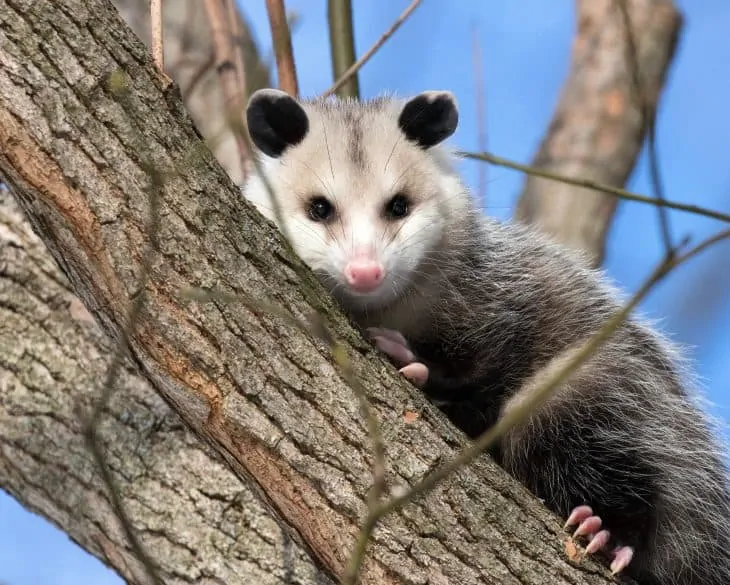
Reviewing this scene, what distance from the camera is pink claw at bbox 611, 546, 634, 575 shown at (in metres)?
1.86

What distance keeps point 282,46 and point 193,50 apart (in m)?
1.37

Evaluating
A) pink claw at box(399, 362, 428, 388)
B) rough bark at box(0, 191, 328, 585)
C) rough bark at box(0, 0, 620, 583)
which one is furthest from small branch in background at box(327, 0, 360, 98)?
rough bark at box(0, 0, 620, 583)

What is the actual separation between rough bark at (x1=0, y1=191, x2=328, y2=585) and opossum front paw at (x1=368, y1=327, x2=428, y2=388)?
1.52 feet

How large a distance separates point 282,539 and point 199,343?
0.73m

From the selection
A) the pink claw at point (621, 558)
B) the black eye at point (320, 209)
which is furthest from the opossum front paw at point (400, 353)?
the pink claw at point (621, 558)

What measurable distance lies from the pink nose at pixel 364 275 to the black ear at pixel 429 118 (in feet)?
1.68

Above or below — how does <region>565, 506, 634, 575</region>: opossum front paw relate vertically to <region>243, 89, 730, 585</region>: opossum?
below

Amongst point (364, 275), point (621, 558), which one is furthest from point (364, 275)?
point (621, 558)

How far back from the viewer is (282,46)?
2639 mm

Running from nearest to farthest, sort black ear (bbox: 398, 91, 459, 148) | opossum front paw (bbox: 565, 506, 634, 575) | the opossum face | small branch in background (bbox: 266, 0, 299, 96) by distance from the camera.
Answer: opossum front paw (bbox: 565, 506, 634, 575), the opossum face, black ear (bbox: 398, 91, 459, 148), small branch in background (bbox: 266, 0, 299, 96)

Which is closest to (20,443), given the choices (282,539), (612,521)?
(282,539)

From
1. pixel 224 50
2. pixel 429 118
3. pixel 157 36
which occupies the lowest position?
pixel 157 36

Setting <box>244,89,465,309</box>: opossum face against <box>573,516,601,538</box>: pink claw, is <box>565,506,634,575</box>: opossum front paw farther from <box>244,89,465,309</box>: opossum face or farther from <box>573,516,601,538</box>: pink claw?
<box>244,89,465,309</box>: opossum face

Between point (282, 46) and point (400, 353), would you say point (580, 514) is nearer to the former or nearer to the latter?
point (400, 353)
